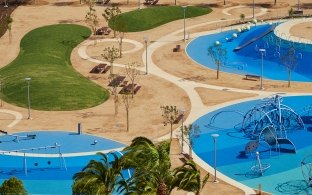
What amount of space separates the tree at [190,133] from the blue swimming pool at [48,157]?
Result: 6.93 m

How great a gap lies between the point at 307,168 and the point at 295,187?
14.4 ft

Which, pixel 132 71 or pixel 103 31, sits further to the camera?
pixel 103 31

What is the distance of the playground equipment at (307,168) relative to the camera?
68.8 metres

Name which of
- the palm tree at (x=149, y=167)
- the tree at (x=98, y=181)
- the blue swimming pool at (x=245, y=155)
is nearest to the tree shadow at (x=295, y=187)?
the blue swimming pool at (x=245, y=155)

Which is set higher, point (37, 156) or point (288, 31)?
point (288, 31)

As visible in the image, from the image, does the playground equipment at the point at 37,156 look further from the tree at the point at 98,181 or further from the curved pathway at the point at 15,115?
the tree at the point at 98,181

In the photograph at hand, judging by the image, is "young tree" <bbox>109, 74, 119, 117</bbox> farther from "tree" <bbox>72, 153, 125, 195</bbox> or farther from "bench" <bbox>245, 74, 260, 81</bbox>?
"tree" <bbox>72, 153, 125, 195</bbox>

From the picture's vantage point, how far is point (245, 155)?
76188mm

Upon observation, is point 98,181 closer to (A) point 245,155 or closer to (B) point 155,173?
(B) point 155,173

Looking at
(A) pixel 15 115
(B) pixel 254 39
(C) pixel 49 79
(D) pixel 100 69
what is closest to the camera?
(A) pixel 15 115

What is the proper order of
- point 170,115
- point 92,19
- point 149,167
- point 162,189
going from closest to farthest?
point 162,189 → point 149,167 → point 170,115 → point 92,19

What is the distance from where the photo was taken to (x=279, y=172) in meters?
71.8

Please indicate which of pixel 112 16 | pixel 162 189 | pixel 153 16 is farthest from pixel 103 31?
pixel 162 189

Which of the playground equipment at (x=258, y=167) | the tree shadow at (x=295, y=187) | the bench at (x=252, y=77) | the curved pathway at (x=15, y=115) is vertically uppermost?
the bench at (x=252, y=77)
